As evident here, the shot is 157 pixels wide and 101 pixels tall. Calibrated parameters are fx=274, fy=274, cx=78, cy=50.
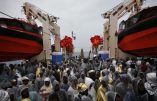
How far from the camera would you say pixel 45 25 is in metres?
20.5

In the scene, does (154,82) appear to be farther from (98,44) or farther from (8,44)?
(98,44)

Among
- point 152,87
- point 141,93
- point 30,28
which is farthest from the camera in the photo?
point 30,28

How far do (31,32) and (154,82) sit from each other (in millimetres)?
13692

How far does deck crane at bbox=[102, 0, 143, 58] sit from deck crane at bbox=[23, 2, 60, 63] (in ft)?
13.7

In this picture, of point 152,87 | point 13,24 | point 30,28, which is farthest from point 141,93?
point 30,28

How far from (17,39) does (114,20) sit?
7.38 meters

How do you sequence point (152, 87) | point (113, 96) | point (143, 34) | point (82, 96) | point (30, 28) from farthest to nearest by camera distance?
point (30, 28) < point (143, 34) < point (152, 87) < point (82, 96) < point (113, 96)

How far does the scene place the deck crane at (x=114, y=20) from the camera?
63.7 feet

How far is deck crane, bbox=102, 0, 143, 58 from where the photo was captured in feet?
63.7

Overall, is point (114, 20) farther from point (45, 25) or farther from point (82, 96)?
point (82, 96)

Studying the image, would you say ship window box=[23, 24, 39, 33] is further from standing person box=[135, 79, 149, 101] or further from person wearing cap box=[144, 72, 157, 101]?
standing person box=[135, 79, 149, 101]

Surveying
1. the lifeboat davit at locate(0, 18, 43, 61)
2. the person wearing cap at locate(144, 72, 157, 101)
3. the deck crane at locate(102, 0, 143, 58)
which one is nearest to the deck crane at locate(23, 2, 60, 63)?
the lifeboat davit at locate(0, 18, 43, 61)

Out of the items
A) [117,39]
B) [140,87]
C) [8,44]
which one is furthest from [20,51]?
[140,87]

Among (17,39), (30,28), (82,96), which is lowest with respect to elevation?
(82,96)
